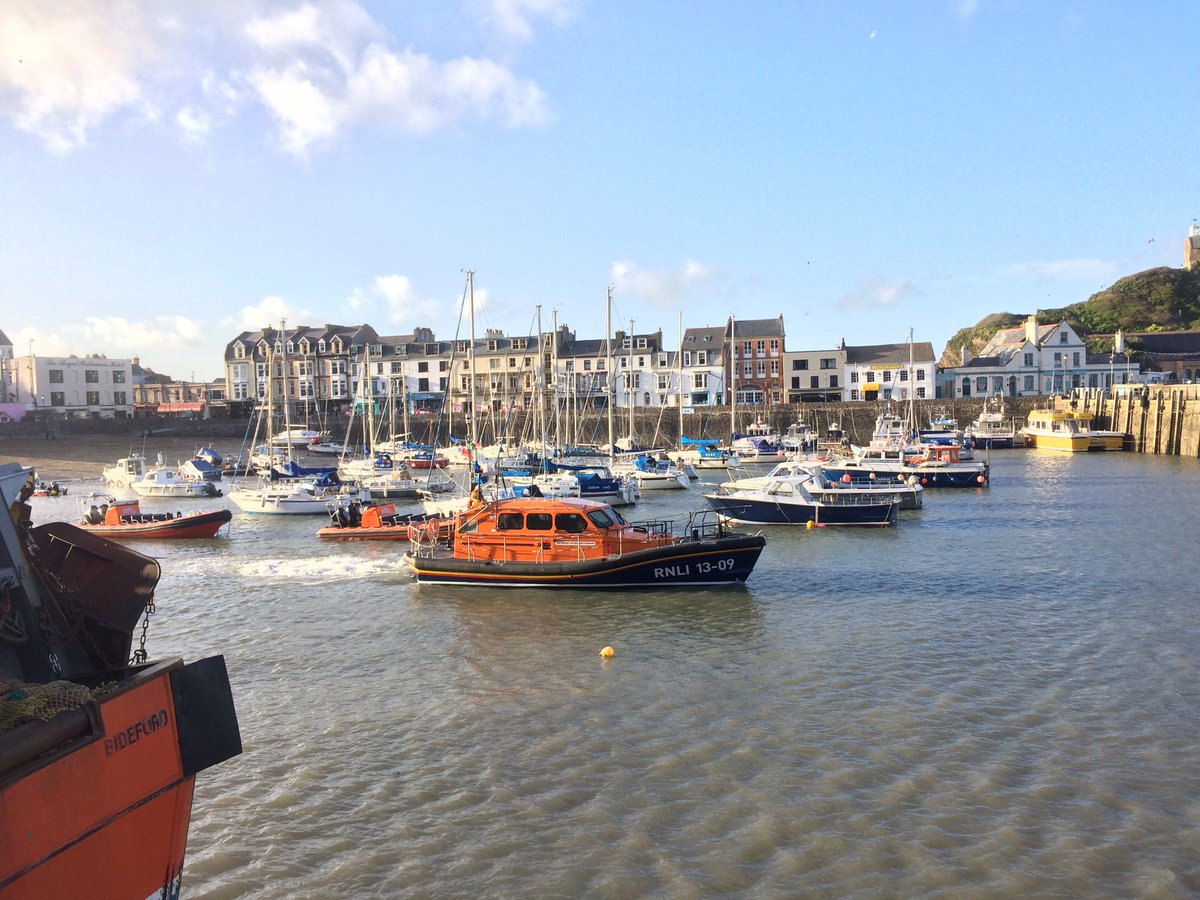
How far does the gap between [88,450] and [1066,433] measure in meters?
84.1

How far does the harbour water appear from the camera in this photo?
32.5 feet

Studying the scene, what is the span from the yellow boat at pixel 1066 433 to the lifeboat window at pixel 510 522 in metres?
64.5

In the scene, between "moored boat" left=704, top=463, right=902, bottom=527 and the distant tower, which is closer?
"moored boat" left=704, top=463, right=902, bottom=527

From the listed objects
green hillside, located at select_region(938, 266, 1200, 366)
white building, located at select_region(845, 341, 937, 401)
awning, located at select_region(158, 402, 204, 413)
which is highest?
green hillside, located at select_region(938, 266, 1200, 366)

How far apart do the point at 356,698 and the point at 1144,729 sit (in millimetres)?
12053

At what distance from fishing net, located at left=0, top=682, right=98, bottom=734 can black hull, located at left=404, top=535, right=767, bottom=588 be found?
1639 cm

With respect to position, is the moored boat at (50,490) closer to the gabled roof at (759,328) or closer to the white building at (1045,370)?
the gabled roof at (759,328)

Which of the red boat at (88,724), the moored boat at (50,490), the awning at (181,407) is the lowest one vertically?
the moored boat at (50,490)

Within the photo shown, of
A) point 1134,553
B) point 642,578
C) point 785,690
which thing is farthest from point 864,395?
point 785,690

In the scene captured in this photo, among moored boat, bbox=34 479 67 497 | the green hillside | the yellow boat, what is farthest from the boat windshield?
the green hillside

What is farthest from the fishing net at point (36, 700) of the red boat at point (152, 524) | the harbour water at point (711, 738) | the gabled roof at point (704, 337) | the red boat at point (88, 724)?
the gabled roof at point (704, 337)

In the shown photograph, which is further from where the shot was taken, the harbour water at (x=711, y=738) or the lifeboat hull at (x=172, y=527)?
the lifeboat hull at (x=172, y=527)

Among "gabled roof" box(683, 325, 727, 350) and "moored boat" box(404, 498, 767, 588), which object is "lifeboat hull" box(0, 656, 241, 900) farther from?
"gabled roof" box(683, 325, 727, 350)

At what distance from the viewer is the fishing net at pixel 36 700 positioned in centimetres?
617
